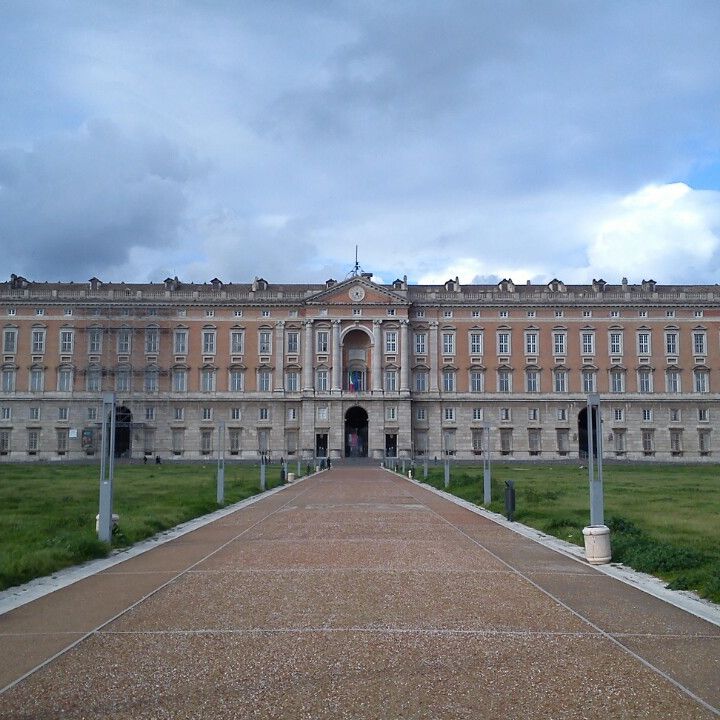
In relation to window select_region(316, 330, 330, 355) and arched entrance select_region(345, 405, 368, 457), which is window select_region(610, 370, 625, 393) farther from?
window select_region(316, 330, 330, 355)

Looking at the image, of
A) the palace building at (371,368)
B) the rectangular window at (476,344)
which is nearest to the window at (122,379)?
the palace building at (371,368)

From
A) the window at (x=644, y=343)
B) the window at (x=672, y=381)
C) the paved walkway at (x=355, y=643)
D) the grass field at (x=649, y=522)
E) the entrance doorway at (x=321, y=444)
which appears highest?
the window at (x=644, y=343)

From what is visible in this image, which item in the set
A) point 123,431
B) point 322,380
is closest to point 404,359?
point 322,380

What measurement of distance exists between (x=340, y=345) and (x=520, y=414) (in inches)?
749

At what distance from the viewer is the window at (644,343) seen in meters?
84.4

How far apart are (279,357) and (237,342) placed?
4.43m

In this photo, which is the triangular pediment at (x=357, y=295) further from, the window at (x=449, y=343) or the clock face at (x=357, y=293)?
the window at (x=449, y=343)

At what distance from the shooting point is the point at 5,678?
23.0ft

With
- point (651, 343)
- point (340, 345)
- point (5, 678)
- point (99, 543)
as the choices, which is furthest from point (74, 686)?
point (651, 343)

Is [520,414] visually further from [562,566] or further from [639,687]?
[639,687]

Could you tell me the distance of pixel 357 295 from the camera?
277 feet

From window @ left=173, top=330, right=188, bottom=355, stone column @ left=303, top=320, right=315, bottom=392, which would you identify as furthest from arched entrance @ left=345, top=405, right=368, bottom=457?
window @ left=173, top=330, right=188, bottom=355

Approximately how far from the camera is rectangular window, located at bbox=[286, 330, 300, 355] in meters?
84.9

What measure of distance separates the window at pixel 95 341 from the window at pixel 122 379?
2834 mm
